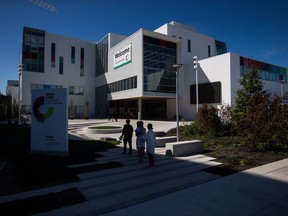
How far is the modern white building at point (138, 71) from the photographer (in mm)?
34812

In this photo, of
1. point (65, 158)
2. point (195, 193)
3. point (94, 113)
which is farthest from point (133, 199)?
point (94, 113)

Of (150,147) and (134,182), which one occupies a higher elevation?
(150,147)

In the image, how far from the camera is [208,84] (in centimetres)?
3553

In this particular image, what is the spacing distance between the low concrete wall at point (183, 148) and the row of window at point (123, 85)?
27.3m

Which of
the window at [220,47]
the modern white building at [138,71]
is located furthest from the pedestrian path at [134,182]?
the window at [220,47]

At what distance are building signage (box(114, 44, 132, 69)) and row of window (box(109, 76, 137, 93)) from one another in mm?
3434

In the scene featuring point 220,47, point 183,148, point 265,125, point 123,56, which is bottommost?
point 183,148

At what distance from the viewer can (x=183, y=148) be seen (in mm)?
9492

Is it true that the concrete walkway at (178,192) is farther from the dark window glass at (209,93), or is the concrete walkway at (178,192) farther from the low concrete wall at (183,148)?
the dark window glass at (209,93)

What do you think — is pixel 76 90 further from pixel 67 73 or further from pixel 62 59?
pixel 62 59

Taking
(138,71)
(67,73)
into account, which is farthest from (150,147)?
(67,73)

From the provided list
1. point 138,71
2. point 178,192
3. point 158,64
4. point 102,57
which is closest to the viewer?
point 178,192

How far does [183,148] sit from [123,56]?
3321 cm

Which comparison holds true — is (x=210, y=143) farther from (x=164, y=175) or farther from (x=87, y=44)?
(x=87, y=44)
